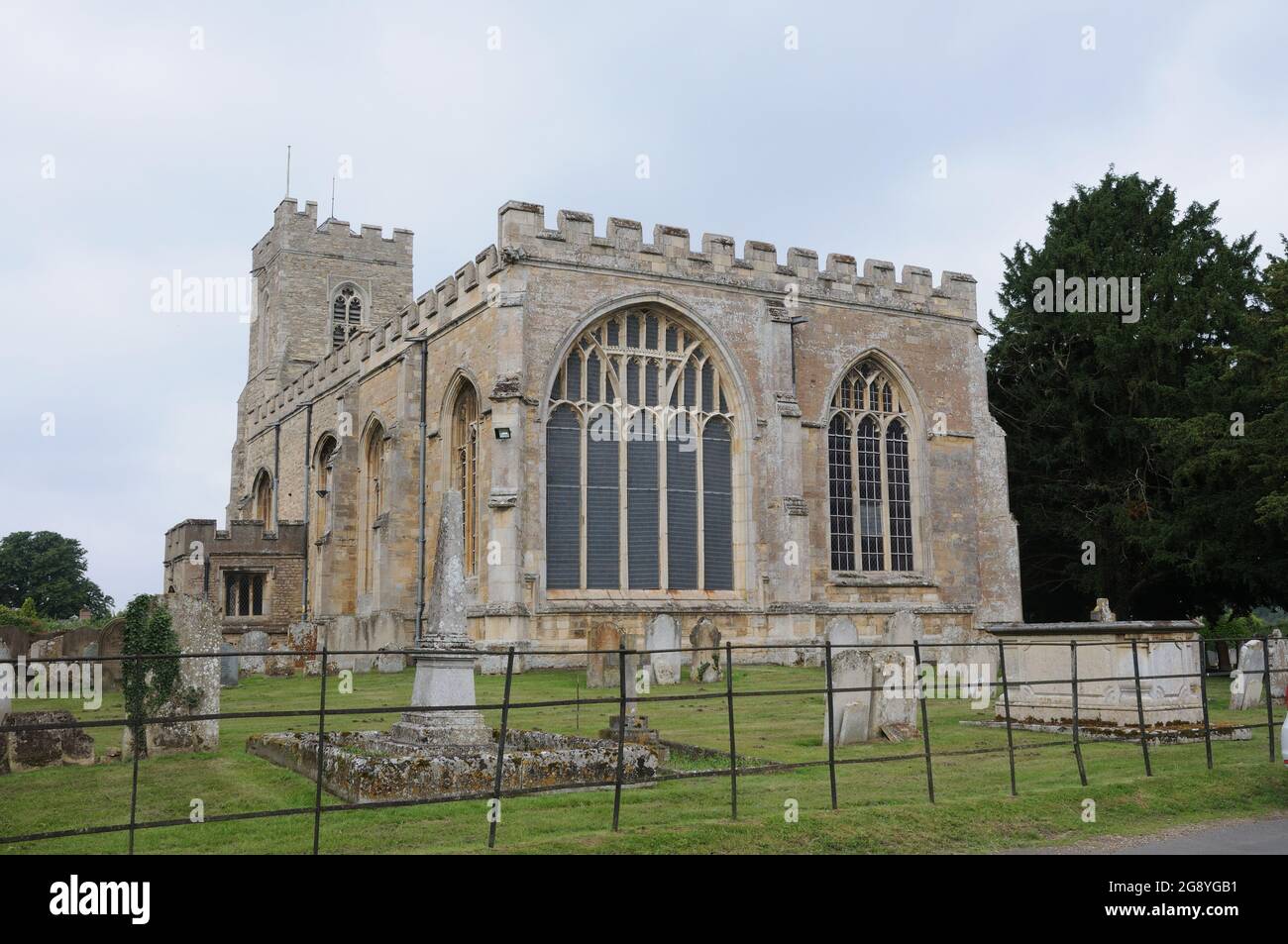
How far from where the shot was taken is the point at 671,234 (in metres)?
26.0

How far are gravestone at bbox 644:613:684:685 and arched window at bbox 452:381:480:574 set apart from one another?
21.4ft

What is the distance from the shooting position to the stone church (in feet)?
79.5

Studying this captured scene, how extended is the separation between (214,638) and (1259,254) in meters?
28.9

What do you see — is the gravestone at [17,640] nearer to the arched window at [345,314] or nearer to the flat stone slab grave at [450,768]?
the flat stone slab grave at [450,768]

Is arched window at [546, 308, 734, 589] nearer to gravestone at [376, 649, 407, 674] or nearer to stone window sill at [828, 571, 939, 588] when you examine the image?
stone window sill at [828, 571, 939, 588]

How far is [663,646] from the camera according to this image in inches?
753

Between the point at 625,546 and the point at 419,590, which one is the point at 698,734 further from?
the point at 419,590

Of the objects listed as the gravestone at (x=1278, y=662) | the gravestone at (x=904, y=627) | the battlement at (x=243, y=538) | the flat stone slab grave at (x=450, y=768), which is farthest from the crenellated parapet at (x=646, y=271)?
the flat stone slab grave at (x=450, y=768)

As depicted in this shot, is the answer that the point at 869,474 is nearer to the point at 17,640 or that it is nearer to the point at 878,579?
the point at 878,579

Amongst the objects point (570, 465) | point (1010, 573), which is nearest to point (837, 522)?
point (1010, 573)

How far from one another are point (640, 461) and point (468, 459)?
164 inches

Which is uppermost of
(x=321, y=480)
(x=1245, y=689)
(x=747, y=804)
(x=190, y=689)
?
(x=321, y=480)

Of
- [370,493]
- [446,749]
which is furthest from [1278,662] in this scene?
[370,493]

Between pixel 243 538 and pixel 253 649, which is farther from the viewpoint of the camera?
pixel 243 538
